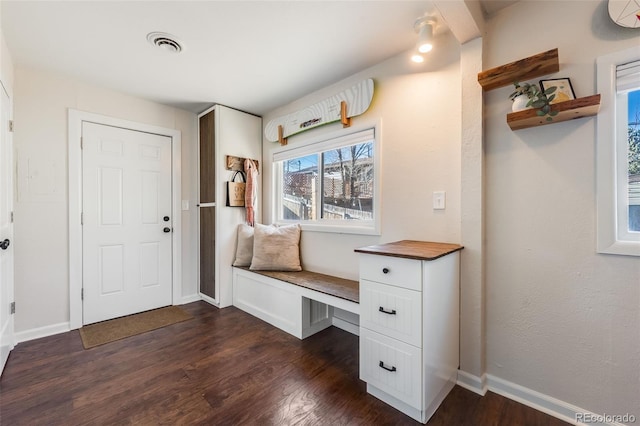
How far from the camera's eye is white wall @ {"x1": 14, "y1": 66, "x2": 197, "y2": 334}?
91.7 inches

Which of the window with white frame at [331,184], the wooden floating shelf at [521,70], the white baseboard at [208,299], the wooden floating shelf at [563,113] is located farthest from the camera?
the white baseboard at [208,299]

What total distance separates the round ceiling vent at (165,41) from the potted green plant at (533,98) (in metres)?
2.25

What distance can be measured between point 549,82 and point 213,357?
280 cm

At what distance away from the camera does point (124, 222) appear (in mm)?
2891

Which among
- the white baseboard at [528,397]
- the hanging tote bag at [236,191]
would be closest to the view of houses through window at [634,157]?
the white baseboard at [528,397]

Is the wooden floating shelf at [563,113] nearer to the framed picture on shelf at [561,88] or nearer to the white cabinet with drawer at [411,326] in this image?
the framed picture on shelf at [561,88]

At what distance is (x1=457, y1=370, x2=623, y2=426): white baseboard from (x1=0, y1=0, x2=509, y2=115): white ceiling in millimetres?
2304

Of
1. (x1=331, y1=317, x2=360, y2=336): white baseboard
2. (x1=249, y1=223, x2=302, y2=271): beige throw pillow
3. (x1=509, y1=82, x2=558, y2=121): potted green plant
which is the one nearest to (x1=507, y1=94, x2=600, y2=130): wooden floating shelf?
(x1=509, y1=82, x2=558, y2=121): potted green plant

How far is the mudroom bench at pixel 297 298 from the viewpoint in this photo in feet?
7.20

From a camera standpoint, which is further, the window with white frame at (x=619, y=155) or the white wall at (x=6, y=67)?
the white wall at (x=6, y=67)

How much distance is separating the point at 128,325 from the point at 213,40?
2.65 meters

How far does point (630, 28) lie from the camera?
132 centimetres

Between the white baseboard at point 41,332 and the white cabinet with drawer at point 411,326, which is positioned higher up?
the white cabinet with drawer at point 411,326

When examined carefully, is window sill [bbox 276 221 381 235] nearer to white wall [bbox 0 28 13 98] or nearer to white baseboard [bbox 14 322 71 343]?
white baseboard [bbox 14 322 71 343]
